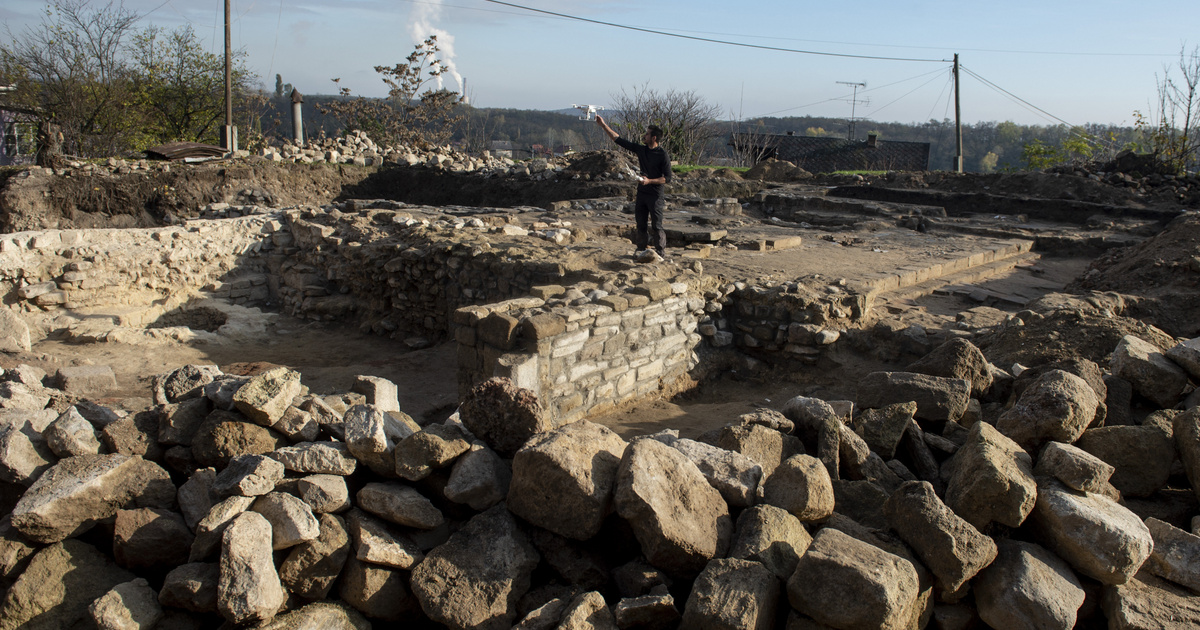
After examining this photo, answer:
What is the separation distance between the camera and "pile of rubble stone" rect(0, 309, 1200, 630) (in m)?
2.06

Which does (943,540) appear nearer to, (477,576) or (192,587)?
(477,576)

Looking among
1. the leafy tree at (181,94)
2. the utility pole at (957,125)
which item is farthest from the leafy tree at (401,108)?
the utility pole at (957,125)

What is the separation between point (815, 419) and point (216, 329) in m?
7.88

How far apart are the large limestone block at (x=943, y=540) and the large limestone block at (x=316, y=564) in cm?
188

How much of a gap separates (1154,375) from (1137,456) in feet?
3.04

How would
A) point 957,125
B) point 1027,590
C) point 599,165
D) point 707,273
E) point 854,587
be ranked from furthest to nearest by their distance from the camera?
point 957,125 < point 599,165 < point 707,273 < point 1027,590 < point 854,587

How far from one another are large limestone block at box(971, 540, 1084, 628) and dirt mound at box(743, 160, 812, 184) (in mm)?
19530

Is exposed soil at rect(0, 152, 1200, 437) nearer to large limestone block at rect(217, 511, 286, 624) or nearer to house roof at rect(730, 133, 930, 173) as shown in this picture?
large limestone block at rect(217, 511, 286, 624)

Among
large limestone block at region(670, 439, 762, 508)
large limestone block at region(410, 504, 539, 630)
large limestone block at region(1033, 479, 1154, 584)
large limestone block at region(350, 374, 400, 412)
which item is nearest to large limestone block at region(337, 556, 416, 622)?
large limestone block at region(410, 504, 539, 630)

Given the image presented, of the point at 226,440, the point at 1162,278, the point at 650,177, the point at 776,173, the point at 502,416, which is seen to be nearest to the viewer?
Answer: the point at 226,440

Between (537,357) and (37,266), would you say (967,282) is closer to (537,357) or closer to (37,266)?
(537,357)

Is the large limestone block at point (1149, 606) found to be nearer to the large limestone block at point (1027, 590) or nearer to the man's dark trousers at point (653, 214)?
the large limestone block at point (1027, 590)

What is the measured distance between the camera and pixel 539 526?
2332 mm

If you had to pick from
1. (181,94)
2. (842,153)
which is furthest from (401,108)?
(842,153)
